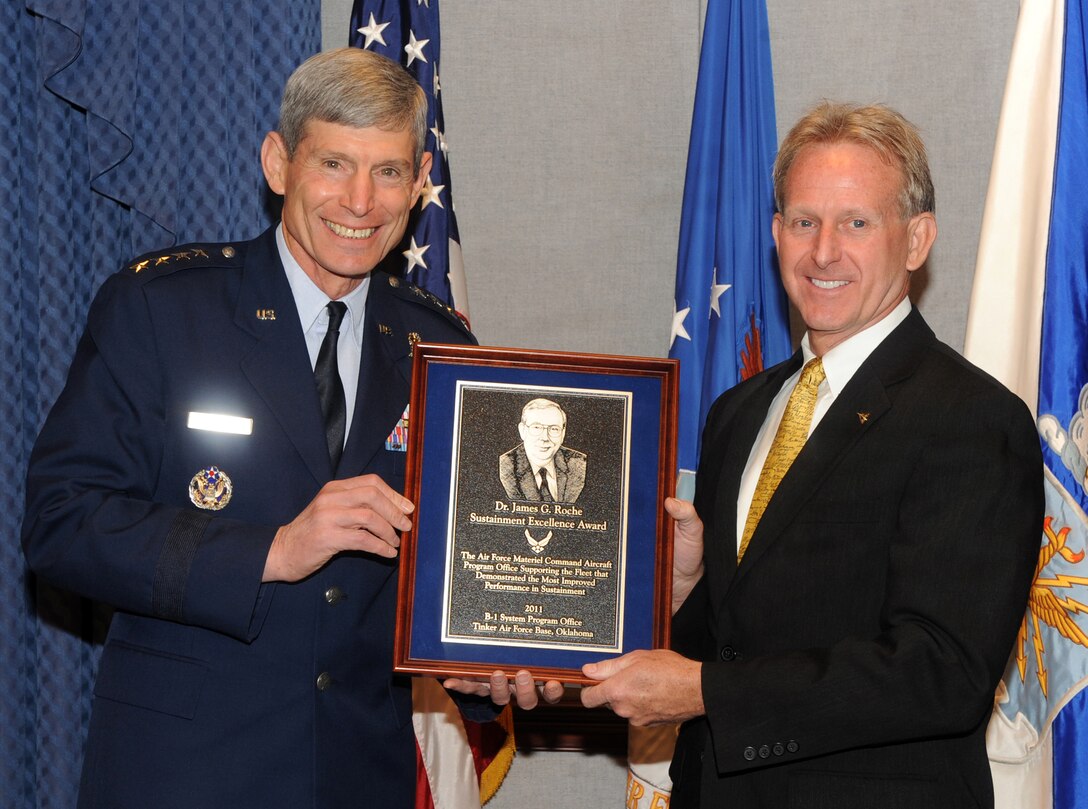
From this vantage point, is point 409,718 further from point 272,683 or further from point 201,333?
point 201,333

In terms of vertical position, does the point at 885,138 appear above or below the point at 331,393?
above

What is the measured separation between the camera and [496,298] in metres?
4.20

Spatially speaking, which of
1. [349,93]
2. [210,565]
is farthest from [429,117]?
[210,565]

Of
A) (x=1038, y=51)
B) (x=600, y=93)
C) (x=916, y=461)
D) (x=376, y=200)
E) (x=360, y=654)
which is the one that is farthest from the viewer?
(x=600, y=93)

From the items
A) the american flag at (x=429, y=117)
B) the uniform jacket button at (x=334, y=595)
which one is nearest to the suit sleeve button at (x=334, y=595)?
the uniform jacket button at (x=334, y=595)

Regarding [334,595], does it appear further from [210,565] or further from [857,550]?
[857,550]

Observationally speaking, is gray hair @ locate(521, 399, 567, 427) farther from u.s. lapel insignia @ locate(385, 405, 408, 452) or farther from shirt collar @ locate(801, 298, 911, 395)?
shirt collar @ locate(801, 298, 911, 395)

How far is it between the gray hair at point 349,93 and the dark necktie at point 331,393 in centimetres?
45

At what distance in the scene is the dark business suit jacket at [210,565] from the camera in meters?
2.21

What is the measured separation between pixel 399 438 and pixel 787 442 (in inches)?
32.9

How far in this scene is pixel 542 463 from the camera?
228 centimetres

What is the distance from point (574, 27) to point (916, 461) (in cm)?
256

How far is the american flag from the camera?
3678mm

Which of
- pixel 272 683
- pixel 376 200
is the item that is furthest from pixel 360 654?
pixel 376 200
